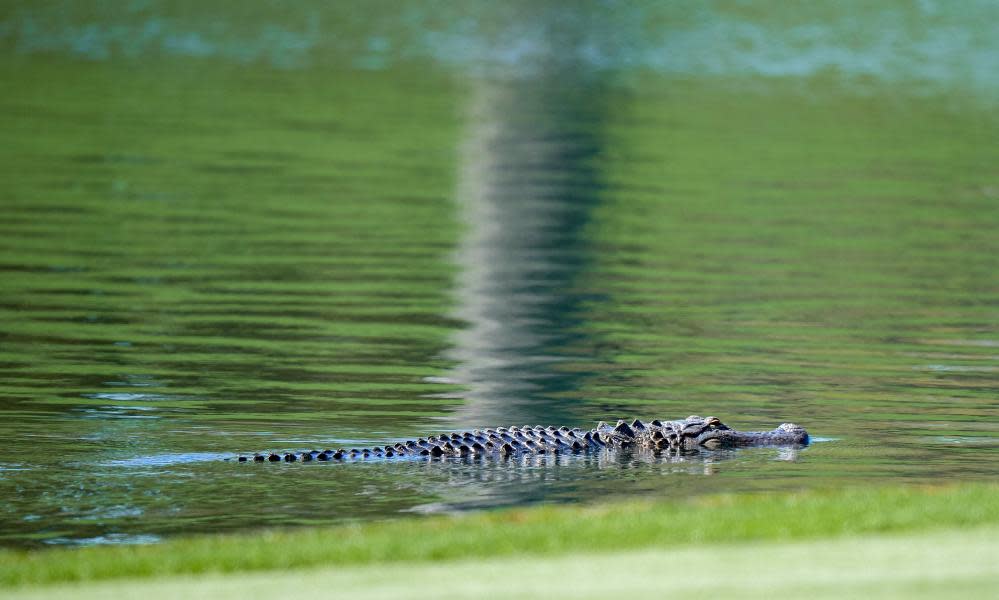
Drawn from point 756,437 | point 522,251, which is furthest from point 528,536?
point 522,251

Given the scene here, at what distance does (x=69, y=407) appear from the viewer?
14.9 m

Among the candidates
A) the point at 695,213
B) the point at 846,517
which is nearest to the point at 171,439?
the point at 846,517

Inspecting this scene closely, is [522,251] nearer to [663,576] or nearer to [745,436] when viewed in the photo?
[745,436]

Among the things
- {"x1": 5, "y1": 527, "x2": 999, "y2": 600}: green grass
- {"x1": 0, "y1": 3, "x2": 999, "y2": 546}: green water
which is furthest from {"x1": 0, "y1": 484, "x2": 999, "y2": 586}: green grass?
{"x1": 0, "y1": 3, "x2": 999, "y2": 546}: green water

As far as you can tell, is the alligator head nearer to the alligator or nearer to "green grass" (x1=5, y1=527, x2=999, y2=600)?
the alligator

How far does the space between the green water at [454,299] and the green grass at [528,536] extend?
1599 mm

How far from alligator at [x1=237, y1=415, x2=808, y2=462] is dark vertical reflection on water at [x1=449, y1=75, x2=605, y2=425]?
1444 mm

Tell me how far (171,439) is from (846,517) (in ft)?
19.3

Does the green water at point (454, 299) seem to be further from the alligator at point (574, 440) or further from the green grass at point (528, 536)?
the green grass at point (528, 536)

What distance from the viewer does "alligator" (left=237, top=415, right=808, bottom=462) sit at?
13.2 m

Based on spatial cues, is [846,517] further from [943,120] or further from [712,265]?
[943,120]

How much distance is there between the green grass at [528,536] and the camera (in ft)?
29.1

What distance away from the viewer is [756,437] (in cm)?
1422

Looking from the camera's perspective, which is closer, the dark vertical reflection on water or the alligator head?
the alligator head
